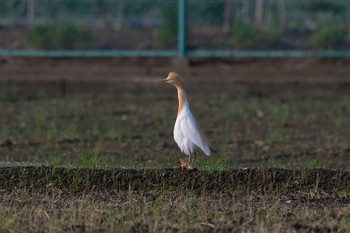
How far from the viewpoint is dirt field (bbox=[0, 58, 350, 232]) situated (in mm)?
6949

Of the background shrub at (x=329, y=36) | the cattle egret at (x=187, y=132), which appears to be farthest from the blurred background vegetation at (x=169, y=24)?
the cattle egret at (x=187, y=132)

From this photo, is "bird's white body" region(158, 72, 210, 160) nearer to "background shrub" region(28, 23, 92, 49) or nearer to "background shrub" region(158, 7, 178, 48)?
"background shrub" region(158, 7, 178, 48)

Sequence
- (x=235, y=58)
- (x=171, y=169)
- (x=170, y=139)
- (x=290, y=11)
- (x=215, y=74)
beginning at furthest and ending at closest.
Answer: (x=290, y=11) → (x=235, y=58) → (x=215, y=74) → (x=170, y=139) → (x=171, y=169)

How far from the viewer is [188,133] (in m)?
7.90

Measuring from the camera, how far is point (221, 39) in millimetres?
19766

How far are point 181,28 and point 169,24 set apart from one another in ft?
2.40

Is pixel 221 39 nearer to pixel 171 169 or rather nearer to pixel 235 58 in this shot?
pixel 235 58

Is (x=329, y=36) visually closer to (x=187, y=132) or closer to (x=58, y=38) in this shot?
(x=58, y=38)

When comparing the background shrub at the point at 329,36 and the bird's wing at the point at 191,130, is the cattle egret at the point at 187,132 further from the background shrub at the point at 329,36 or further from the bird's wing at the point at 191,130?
the background shrub at the point at 329,36

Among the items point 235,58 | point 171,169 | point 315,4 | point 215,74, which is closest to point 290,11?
point 315,4

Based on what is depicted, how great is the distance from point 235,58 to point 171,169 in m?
11.0

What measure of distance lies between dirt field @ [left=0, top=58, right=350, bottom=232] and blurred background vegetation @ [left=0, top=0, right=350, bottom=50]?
1.86 feet

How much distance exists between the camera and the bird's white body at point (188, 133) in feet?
25.9

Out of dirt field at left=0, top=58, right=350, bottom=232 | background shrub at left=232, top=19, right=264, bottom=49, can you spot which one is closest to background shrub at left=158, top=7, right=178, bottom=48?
dirt field at left=0, top=58, right=350, bottom=232
